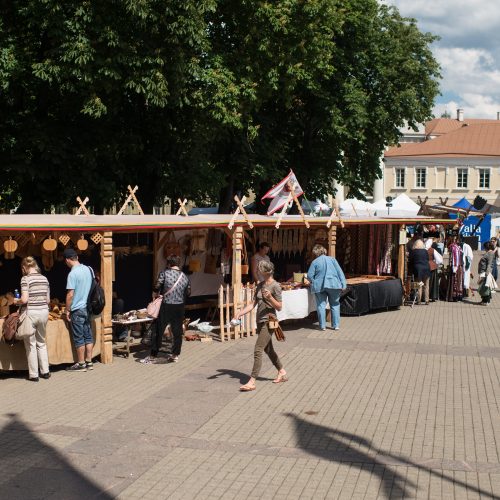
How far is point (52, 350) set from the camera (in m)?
11.7

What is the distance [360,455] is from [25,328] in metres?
5.29

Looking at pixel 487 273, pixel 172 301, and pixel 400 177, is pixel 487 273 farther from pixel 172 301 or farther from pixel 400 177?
pixel 400 177

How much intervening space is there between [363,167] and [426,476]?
31943 mm

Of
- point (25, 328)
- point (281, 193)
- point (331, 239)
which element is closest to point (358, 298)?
point (331, 239)

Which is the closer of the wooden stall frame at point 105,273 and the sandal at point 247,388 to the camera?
the sandal at point 247,388

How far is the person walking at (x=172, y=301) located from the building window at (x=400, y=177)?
2563 inches

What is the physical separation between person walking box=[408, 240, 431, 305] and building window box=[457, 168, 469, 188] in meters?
53.5

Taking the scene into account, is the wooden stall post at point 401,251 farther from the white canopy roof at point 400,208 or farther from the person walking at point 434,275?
the white canopy roof at point 400,208

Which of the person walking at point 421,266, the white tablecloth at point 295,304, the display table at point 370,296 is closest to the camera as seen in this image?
the white tablecloth at point 295,304

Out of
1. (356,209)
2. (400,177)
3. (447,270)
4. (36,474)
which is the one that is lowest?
(36,474)

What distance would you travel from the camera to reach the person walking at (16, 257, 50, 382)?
11.0 metres

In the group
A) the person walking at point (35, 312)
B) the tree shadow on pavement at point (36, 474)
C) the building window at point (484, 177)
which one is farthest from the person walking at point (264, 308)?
the building window at point (484, 177)

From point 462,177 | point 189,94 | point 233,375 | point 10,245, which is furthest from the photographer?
point 462,177

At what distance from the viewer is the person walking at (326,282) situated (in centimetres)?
1600
